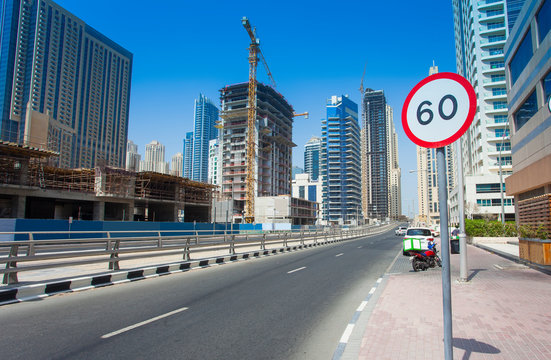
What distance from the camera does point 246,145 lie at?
106875mm

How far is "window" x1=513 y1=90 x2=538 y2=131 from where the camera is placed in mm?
21797

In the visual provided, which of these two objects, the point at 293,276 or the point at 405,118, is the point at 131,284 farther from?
the point at 405,118

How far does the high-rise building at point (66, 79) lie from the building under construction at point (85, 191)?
59232mm

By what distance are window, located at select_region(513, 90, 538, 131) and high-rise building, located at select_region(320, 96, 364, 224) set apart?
135 meters

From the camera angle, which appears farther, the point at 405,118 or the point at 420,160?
the point at 420,160

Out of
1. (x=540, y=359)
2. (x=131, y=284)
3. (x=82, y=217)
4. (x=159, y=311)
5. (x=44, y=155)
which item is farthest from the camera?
(x=82, y=217)

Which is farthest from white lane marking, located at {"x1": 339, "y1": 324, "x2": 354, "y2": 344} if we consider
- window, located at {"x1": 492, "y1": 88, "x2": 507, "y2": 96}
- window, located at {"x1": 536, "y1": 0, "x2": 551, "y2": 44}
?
window, located at {"x1": 492, "y1": 88, "x2": 507, "y2": 96}

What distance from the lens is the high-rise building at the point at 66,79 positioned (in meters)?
125

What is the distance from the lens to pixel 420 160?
10394 centimetres

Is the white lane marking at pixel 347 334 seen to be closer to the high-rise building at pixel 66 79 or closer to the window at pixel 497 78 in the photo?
the window at pixel 497 78

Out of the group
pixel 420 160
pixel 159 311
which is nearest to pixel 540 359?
pixel 159 311

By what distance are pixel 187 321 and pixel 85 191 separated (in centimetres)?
4626

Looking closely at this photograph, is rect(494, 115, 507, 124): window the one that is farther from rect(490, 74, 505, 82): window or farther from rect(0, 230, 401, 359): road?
rect(0, 230, 401, 359): road

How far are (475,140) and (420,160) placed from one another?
994 inches
